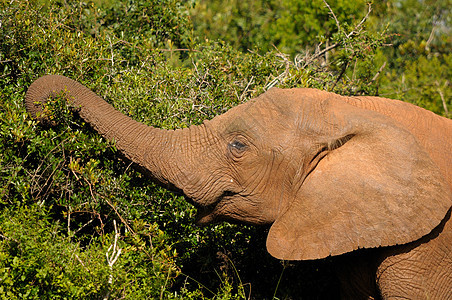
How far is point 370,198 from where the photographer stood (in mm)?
4543

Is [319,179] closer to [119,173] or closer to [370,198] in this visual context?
[370,198]

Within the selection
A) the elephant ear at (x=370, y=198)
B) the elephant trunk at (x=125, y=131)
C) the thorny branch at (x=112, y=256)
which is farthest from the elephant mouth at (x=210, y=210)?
the thorny branch at (x=112, y=256)

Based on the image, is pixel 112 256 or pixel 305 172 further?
pixel 112 256

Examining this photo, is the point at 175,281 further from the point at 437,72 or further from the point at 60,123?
the point at 437,72

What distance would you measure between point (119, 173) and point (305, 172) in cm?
172

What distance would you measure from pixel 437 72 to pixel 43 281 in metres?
7.41

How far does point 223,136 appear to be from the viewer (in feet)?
15.5

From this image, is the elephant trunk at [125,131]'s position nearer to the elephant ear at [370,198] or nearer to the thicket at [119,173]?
the thicket at [119,173]

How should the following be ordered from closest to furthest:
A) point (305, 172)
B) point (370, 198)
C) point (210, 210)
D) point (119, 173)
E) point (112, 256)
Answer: point (370, 198)
point (305, 172)
point (210, 210)
point (112, 256)
point (119, 173)

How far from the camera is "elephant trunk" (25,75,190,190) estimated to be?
470 centimetres

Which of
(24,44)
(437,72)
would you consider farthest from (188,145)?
(437,72)

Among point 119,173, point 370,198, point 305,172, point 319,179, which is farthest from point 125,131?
point 370,198

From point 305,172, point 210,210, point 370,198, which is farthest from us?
point 210,210

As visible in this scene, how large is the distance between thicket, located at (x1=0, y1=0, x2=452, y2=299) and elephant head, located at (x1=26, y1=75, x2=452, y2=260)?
605mm
